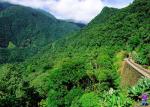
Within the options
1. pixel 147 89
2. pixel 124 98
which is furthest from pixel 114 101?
pixel 147 89

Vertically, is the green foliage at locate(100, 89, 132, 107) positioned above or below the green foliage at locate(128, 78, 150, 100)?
below

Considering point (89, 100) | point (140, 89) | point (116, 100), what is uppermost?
point (140, 89)

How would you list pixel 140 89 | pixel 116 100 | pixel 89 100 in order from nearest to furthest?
pixel 116 100
pixel 140 89
pixel 89 100

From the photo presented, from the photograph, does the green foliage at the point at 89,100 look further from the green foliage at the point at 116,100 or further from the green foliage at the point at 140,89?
the green foliage at the point at 140,89

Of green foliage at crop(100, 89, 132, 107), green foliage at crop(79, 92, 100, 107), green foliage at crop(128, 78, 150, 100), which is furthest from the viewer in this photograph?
green foliage at crop(79, 92, 100, 107)

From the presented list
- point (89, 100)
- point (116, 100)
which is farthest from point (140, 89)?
point (89, 100)

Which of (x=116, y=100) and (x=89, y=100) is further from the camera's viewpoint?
(x=89, y=100)

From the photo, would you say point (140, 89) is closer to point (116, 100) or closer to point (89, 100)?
point (116, 100)

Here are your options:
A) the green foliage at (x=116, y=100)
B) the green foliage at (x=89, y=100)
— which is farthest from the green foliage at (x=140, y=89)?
the green foliage at (x=89, y=100)

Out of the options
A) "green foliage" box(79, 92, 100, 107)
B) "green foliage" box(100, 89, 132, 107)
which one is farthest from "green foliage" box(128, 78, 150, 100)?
"green foliage" box(79, 92, 100, 107)

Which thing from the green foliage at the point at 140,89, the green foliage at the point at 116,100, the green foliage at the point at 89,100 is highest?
the green foliage at the point at 140,89

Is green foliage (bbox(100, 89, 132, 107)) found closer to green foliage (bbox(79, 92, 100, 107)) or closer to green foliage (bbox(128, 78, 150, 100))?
green foliage (bbox(128, 78, 150, 100))

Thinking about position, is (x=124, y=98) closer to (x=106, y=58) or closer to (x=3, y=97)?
(x=3, y=97)
